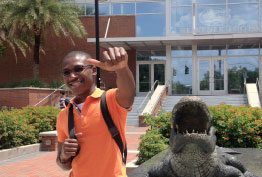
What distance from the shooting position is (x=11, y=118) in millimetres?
13445

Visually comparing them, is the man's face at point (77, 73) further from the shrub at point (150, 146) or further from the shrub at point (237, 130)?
the shrub at point (237, 130)

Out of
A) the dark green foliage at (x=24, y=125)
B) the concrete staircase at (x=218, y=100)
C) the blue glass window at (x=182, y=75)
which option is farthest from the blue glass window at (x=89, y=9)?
the dark green foliage at (x=24, y=125)

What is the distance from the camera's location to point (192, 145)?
10.1ft

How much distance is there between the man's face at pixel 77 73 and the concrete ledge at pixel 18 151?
32.2 feet

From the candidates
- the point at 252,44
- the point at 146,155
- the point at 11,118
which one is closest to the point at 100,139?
the point at 146,155

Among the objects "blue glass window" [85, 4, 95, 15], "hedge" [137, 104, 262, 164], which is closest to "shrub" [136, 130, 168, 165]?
"hedge" [137, 104, 262, 164]

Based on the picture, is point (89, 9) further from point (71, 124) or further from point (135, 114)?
point (71, 124)

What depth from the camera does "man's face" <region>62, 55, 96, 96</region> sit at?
271 centimetres

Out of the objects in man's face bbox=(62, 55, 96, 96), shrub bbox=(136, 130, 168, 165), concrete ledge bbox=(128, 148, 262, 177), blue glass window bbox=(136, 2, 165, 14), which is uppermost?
blue glass window bbox=(136, 2, 165, 14)

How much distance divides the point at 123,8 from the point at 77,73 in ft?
96.1

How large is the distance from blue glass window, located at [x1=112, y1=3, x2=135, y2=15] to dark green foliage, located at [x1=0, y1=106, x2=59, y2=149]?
16.0m

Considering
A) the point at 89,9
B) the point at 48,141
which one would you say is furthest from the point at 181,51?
the point at 48,141

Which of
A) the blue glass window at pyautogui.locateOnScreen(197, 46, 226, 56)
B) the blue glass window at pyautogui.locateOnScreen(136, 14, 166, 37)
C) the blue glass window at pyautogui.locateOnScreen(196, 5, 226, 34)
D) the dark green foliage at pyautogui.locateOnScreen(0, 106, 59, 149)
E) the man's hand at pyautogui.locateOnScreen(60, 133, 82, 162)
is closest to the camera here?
the man's hand at pyautogui.locateOnScreen(60, 133, 82, 162)

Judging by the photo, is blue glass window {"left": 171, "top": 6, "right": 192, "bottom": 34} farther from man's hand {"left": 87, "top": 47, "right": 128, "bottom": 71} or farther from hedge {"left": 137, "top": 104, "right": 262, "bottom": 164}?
man's hand {"left": 87, "top": 47, "right": 128, "bottom": 71}
